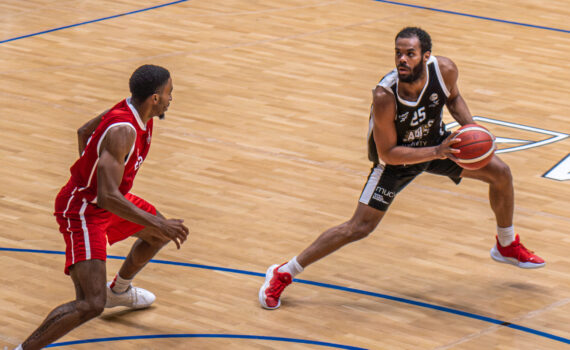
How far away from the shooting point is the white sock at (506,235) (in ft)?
20.2

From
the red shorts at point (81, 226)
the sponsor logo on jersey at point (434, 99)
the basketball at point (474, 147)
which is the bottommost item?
the red shorts at point (81, 226)

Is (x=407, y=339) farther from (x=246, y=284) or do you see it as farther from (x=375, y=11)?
(x=375, y=11)

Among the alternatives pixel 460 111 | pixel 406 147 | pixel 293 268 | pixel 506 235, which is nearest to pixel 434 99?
pixel 460 111

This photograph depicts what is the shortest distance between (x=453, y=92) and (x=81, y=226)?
2.32 meters

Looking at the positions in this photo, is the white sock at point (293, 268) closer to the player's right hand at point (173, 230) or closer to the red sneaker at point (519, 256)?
the player's right hand at point (173, 230)

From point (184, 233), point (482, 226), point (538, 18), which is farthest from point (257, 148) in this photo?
point (538, 18)

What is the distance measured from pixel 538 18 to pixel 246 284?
29.3 ft

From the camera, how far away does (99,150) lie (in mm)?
4980

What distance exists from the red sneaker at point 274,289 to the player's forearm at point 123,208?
1.14m

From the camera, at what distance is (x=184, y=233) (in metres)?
4.91

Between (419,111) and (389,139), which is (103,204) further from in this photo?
(419,111)

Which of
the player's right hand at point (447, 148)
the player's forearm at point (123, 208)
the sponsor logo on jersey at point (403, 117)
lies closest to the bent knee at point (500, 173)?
the player's right hand at point (447, 148)

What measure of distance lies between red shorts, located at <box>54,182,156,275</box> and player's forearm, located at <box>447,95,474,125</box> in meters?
2.12

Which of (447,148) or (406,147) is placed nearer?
(447,148)
